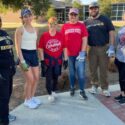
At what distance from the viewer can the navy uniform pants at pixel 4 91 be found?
16.7 feet

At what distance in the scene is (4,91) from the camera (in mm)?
5117

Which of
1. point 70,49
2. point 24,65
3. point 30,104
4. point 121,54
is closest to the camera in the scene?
point 24,65

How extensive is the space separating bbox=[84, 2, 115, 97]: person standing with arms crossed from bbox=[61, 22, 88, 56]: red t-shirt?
0.24 meters

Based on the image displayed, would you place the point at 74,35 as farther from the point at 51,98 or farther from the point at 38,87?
the point at 38,87

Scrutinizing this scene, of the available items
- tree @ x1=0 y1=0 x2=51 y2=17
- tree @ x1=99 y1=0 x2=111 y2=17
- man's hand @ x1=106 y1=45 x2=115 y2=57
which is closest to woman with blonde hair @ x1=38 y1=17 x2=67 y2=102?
man's hand @ x1=106 y1=45 x2=115 y2=57

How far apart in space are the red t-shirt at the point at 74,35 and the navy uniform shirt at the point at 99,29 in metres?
0.21

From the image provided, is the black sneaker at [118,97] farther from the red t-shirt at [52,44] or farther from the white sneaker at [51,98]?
the red t-shirt at [52,44]

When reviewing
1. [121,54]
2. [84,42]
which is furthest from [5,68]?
[121,54]

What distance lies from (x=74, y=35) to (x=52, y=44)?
46 centimetres

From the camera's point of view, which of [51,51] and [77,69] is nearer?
[51,51]

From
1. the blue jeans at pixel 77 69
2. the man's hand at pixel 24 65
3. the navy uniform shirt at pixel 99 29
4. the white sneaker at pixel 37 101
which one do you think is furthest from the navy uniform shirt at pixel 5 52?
the navy uniform shirt at pixel 99 29

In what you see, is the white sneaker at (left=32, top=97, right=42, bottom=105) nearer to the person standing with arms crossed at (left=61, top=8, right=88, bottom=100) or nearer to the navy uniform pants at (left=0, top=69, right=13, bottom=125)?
the person standing with arms crossed at (left=61, top=8, right=88, bottom=100)

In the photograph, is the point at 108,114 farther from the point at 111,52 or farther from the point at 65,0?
the point at 65,0

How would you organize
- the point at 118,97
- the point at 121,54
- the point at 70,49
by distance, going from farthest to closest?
the point at 118,97 < the point at 70,49 < the point at 121,54
